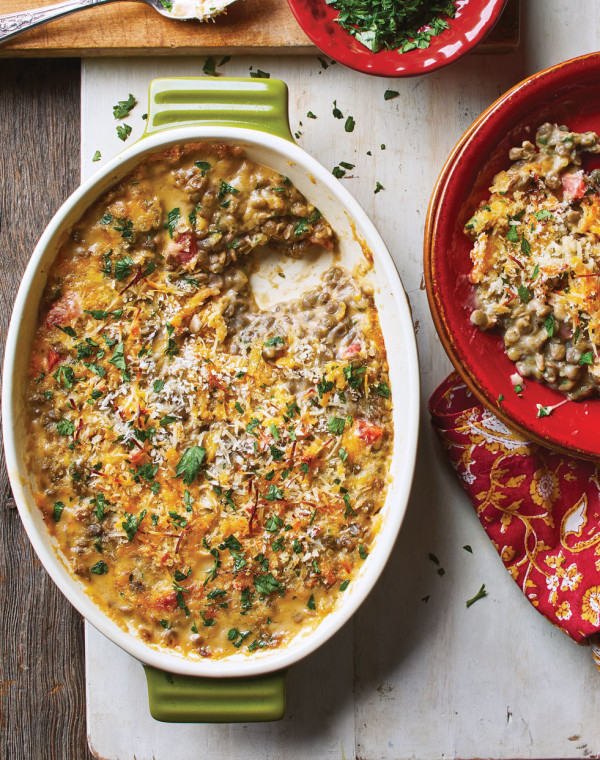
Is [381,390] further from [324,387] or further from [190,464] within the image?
[190,464]

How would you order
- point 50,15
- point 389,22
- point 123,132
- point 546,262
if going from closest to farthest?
point 546,262
point 389,22
point 50,15
point 123,132

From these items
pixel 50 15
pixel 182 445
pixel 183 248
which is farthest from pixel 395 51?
pixel 182 445

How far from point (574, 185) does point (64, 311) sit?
70.1 inches

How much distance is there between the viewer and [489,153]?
229 cm

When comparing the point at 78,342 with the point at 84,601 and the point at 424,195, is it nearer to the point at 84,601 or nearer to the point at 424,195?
the point at 84,601

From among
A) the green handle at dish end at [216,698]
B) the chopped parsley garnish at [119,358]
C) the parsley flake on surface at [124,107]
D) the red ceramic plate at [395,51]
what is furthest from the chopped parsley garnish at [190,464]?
the red ceramic plate at [395,51]

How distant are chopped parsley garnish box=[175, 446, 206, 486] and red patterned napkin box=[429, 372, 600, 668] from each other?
87cm

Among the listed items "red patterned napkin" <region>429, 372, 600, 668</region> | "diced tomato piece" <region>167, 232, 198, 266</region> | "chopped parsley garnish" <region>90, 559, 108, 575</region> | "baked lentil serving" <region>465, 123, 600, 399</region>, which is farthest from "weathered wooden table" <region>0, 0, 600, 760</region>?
"diced tomato piece" <region>167, 232, 198, 266</region>

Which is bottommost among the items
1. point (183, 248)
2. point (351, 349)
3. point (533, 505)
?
point (533, 505)

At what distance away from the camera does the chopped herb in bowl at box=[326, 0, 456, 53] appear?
7.66 feet

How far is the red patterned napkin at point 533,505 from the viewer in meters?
2.48

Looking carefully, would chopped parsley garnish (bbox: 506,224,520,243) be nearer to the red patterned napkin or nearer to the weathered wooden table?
the weathered wooden table

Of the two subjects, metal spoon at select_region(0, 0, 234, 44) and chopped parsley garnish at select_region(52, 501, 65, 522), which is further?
metal spoon at select_region(0, 0, 234, 44)

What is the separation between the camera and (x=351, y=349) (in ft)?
7.80
